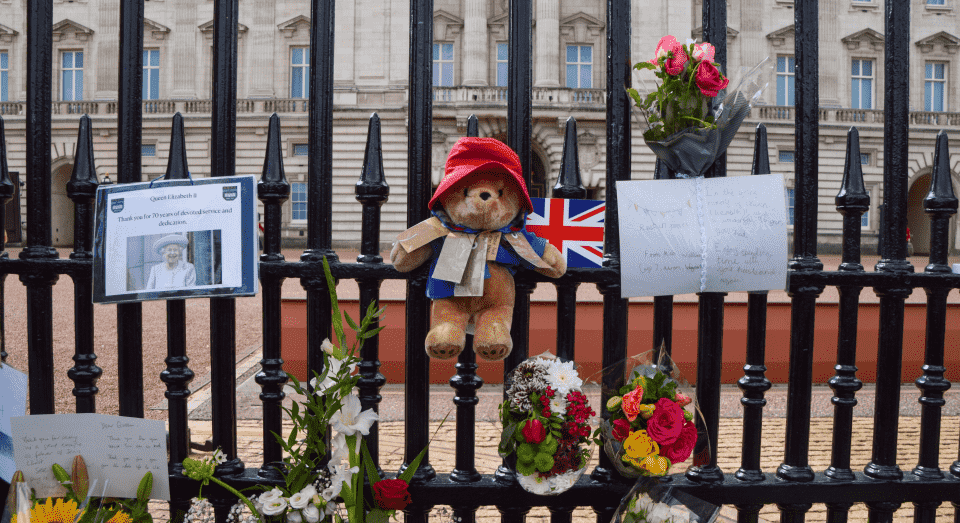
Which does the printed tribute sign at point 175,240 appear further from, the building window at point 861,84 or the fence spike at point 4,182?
the building window at point 861,84

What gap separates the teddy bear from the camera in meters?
1.22

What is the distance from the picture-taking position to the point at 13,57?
1864 centimetres

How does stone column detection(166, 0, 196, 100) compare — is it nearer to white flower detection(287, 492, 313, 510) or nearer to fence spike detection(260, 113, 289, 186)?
fence spike detection(260, 113, 289, 186)

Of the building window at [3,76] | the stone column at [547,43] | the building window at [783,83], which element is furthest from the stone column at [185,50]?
the building window at [783,83]

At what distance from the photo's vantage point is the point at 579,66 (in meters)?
18.8

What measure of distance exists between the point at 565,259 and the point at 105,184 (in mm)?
1067

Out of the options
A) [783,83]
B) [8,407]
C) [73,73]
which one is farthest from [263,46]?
[8,407]

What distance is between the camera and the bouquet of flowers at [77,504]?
1.22 meters

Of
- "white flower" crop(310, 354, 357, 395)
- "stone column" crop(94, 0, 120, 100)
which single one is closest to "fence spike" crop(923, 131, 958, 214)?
"white flower" crop(310, 354, 357, 395)

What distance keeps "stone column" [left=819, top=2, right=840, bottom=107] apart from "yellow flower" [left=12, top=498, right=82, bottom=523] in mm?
20839

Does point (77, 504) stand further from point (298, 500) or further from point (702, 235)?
point (702, 235)

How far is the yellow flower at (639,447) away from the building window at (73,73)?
2252 cm

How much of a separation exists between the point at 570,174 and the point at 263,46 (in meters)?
18.6

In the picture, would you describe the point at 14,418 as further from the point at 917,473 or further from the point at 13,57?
the point at 13,57
